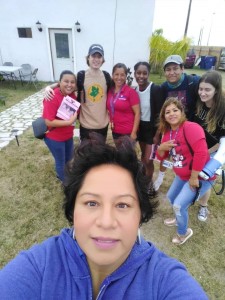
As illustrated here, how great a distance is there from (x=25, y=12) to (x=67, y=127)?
8.95 metres

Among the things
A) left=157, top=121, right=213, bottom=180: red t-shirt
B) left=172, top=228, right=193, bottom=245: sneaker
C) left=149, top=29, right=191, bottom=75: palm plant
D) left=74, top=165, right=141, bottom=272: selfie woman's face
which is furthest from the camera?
left=149, top=29, right=191, bottom=75: palm plant

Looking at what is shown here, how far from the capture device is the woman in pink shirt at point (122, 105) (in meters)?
2.54

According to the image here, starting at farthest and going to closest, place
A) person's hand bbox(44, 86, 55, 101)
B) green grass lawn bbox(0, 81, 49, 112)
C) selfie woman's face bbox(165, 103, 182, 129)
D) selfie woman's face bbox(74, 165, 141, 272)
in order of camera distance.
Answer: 1. green grass lawn bbox(0, 81, 49, 112)
2. person's hand bbox(44, 86, 55, 101)
3. selfie woman's face bbox(165, 103, 182, 129)
4. selfie woman's face bbox(74, 165, 141, 272)

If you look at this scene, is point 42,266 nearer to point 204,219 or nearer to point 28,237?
point 28,237

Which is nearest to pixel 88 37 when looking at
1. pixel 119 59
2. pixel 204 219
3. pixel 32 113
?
pixel 119 59

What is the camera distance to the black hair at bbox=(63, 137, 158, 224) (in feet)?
3.64

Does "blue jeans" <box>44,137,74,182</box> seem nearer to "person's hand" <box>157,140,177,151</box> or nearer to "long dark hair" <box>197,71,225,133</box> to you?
"person's hand" <box>157,140,177,151</box>

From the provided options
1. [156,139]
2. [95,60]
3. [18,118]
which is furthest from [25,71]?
[156,139]

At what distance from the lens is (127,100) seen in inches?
102

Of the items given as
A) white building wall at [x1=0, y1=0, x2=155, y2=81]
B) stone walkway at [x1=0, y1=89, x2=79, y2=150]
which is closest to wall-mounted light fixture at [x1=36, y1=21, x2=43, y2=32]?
white building wall at [x1=0, y1=0, x2=155, y2=81]

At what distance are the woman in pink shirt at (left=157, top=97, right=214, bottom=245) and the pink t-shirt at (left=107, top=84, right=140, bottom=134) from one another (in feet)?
1.88

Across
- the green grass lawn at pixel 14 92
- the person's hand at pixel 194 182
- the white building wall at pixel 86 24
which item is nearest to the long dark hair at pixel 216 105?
the person's hand at pixel 194 182

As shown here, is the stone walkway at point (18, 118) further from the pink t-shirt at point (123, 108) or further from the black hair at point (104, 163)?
the black hair at point (104, 163)

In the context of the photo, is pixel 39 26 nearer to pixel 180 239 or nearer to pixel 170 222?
pixel 170 222
